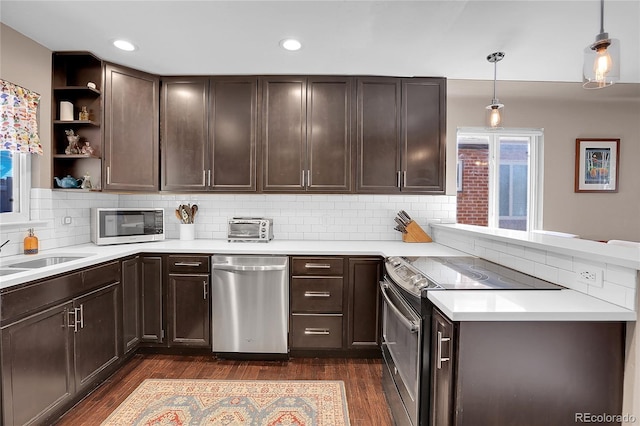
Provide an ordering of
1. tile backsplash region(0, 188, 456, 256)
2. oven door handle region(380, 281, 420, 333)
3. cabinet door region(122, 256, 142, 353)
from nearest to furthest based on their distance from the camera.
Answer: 1. oven door handle region(380, 281, 420, 333)
2. cabinet door region(122, 256, 142, 353)
3. tile backsplash region(0, 188, 456, 256)

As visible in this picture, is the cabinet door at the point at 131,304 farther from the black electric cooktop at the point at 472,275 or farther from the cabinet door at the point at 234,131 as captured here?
the black electric cooktop at the point at 472,275

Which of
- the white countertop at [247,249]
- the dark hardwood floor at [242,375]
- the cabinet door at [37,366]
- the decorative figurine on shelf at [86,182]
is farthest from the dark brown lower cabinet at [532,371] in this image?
the decorative figurine on shelf at [86,182]

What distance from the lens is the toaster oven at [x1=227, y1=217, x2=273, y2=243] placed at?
3.09m

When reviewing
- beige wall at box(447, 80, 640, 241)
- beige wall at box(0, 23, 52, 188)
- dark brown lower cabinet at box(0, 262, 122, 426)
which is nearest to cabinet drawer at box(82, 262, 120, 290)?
dark brown lower cabinet at box(0, 262, 122, 426)

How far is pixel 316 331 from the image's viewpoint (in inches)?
108

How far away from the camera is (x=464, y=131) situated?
12.3ft

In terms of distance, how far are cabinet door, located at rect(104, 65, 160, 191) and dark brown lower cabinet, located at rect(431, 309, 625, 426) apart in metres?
2.85

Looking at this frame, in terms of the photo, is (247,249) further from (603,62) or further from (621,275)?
(603,62)

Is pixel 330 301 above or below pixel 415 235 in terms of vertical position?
below

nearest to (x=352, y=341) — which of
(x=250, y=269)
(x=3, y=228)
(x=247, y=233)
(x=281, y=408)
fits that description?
(x=281, y=408)

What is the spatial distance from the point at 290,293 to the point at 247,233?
754mm

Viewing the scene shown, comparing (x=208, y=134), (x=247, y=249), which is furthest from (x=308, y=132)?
(x=247, y=249)

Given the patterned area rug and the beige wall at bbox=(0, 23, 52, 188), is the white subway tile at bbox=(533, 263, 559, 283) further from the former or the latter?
the beige wall at bbox=(0, 23, 52, 188)

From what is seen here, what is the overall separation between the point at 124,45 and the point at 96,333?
84.2 inches
